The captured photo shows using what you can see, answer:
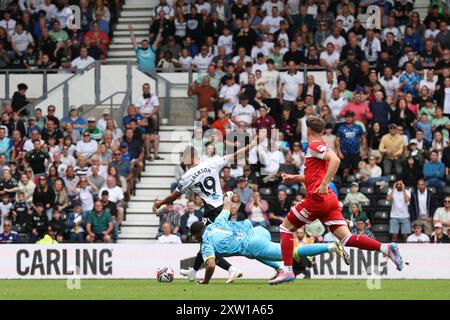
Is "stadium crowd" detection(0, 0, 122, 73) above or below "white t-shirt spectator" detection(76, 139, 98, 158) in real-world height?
above

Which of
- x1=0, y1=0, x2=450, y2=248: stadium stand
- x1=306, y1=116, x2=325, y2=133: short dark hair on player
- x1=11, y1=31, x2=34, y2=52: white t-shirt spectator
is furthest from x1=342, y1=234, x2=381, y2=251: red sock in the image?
x1=11, y1=31, x2=34, y2=52: white t-shirt spectator

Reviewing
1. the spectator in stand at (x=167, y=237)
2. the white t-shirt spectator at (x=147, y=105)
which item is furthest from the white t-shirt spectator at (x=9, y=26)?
the spectator in stand at (x=167, y=237)

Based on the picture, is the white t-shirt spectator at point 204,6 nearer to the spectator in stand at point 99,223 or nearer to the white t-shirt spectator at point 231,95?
the white t-shirt spectator at point 231,95

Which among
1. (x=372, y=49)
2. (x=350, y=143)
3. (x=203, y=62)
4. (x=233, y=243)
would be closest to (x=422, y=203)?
(x=350, y=143)

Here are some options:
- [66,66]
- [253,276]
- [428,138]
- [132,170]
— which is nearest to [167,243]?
[253,276]

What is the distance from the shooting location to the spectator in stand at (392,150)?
96.0 feet

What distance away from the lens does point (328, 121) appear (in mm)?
29828

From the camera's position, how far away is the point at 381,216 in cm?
2841

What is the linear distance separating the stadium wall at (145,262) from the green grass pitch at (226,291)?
14.3 ft

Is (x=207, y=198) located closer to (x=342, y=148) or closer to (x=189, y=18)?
(x=342, y=148)

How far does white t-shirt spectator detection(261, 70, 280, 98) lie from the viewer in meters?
31.5

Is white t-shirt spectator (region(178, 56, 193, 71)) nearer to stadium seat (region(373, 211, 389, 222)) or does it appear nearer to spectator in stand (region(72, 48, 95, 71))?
spectator in stand (region(72, 48, 95, 71))

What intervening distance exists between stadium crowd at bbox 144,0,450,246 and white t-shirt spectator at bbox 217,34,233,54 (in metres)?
0.03

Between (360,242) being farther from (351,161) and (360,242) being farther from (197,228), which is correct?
(351,161)
